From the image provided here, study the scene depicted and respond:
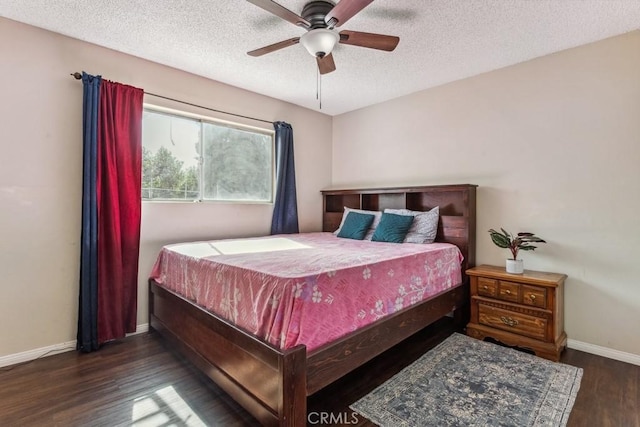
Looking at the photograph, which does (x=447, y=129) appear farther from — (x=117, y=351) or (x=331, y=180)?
(x=117, y=351)

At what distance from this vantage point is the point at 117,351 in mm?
2447

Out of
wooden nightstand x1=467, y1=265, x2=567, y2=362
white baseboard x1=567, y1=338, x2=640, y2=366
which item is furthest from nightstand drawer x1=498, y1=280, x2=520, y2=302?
white baseboard x1=567, y1=338, x2=640, y2=366

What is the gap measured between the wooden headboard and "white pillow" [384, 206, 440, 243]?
0.43ft

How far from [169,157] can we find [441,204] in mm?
2888

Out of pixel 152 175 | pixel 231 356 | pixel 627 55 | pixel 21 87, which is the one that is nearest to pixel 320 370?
pixel 231 356

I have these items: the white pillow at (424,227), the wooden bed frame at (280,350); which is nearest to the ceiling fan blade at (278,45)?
the wooden bed frame at (280,350)

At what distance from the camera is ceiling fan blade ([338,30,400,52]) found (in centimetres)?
201

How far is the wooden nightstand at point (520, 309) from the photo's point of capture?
92.7 inches

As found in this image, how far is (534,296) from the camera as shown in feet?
7.96

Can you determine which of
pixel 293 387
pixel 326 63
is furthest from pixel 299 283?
pixel 326 63

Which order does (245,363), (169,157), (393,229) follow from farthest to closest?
1. (393,229)
2. (169,157)
3. (245,363)

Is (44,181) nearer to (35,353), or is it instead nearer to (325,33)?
(35,353)

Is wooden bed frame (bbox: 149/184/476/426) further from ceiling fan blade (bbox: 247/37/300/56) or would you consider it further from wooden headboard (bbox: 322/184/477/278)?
ceiling fan blade (bbox: 247/37/300/56)

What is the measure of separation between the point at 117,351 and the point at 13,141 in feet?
5.76
